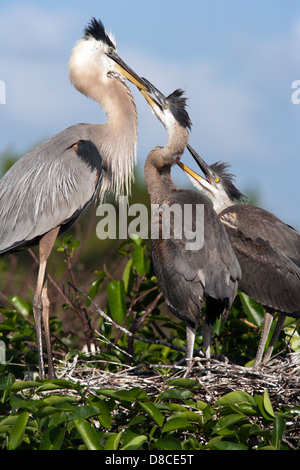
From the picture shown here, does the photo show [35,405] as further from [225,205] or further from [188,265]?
[225,205]

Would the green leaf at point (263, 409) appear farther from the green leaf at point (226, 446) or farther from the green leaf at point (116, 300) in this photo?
the green leaf at point (116, 300)

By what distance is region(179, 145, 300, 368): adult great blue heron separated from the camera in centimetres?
492

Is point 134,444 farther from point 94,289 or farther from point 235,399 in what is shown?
point 94,289

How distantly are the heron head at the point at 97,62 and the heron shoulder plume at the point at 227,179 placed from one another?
1.21 m

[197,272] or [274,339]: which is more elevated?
[197,272]

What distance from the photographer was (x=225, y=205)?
6.10 m

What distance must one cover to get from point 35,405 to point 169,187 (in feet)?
7.95

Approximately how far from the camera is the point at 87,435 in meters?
2.82

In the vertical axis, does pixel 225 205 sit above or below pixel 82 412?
above

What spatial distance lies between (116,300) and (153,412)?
77.6 inches

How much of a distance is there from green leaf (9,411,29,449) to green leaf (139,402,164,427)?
61cm

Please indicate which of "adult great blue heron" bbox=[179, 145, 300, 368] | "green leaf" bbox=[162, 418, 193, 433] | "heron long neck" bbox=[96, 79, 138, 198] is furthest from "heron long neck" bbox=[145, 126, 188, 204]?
"green leaf" bbox=[162, 418, 193, 433]

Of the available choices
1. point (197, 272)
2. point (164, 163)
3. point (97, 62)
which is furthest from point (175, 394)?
point (97, 62)

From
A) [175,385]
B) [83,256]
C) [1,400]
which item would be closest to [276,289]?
[175,385]
